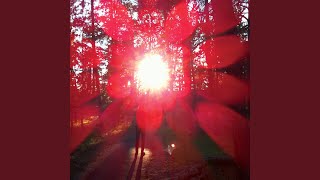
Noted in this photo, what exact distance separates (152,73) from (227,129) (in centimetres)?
1326

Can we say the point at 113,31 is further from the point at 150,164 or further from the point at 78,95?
the point at 150,164

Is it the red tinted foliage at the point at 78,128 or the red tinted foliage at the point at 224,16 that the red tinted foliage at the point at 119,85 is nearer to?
the red tinted foliage at the point at 78,128

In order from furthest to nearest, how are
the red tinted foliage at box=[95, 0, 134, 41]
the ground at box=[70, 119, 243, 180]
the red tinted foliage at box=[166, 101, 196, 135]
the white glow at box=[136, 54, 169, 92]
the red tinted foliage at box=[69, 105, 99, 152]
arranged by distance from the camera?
the white glow at box=[136, 54, 169, 92], the red tinted foliage at box=[95, 0, 134, 41], the red tinted foliage at box=[166, 101, 196, 135], the red tinted foliage at box=[69, 105, 99, 152], the ground at box=[70, 119, 243, 180]

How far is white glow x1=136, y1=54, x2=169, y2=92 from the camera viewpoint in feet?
98.3

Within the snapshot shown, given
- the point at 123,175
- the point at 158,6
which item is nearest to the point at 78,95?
the point at 158,6

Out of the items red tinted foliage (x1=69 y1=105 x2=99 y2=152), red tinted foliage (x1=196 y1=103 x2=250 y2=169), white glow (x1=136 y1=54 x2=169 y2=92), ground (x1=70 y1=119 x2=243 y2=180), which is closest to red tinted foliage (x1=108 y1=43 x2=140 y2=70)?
→ white glow (x1=136 y1=54 x2=169 y2=92)

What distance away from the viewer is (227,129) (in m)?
20.9

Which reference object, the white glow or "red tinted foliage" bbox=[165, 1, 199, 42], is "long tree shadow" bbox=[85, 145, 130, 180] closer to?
"red tinted foliage" bbox=[165, 1, 199, 42]

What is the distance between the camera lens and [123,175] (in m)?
12.7

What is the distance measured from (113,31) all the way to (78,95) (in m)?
6.14

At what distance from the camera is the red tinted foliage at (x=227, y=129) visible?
1145 centimetres

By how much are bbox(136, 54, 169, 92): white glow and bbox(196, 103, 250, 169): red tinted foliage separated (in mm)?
6940

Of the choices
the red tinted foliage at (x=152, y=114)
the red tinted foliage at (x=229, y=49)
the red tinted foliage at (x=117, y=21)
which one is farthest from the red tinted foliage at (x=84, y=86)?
the red tinted foliage at (x=229, y=49)

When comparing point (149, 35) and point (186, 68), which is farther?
point (149, 35)
